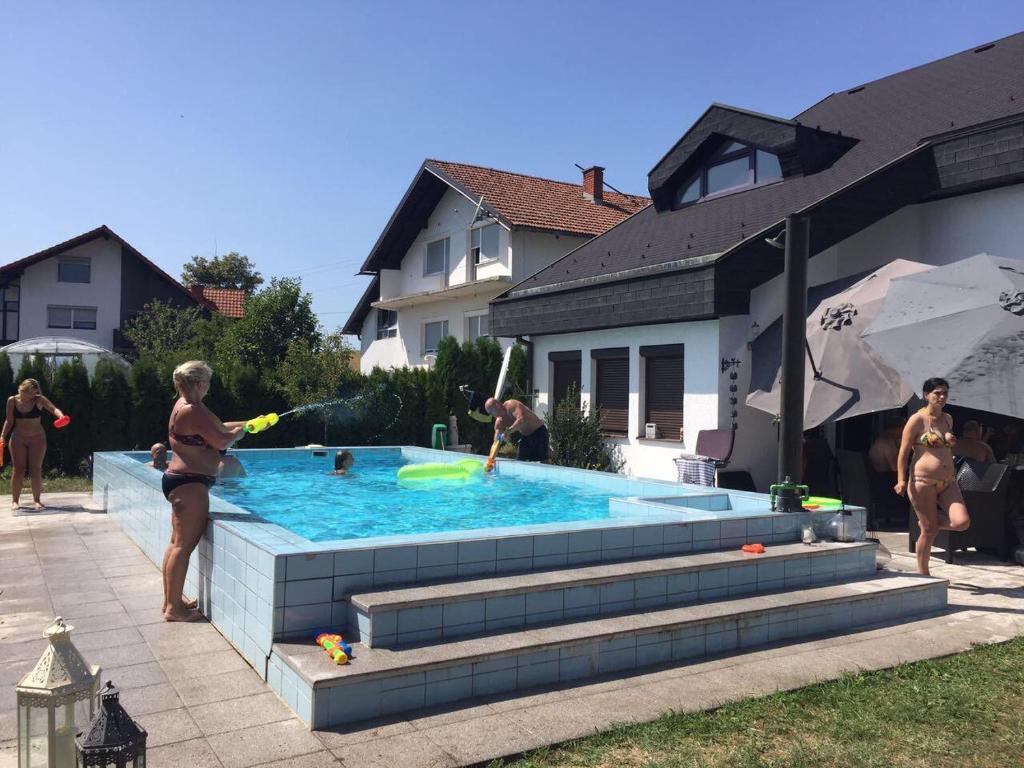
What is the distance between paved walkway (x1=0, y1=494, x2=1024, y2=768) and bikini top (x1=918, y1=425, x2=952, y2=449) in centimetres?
131

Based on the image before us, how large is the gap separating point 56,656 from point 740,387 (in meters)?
12.2

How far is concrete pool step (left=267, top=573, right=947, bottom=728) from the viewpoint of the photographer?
4500 mm

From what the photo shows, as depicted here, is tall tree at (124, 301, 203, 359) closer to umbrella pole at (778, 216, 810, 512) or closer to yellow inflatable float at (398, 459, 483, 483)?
yellow inflatable float at (398, 459, 483, 483)

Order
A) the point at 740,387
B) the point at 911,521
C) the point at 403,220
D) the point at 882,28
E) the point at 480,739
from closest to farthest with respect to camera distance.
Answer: the point at 480,739 → the point at 911,521 → the point at 882,28 → the point at 740,387 → the point at 403,220

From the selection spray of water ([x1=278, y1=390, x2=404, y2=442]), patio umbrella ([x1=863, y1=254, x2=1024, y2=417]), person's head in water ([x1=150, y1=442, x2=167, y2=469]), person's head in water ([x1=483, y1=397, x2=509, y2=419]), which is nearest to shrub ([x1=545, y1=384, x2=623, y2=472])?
person's head in water ([x1=483, y1=397, x2=509, y2=419])

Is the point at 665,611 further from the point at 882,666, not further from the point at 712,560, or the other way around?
the point at 882,666

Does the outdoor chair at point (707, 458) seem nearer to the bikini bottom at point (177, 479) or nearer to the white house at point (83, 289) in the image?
the bikini bottom at point (177, 479)

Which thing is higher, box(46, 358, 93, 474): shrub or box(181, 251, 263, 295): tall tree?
box(181, 251, 263, 295): tall tree

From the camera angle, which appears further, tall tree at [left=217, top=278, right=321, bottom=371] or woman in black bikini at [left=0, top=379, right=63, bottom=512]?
tall tree at [left=217, top=278, right=321, bottom=371]

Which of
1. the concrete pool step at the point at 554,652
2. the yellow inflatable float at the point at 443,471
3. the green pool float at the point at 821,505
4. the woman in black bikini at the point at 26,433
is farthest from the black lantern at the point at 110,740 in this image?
the yellow inflatable float at the point at 443,471

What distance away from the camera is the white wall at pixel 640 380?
45.5 feet

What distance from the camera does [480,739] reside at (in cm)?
426

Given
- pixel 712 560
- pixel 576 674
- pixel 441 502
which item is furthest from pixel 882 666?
pixel 441 502

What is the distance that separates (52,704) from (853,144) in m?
16.5
